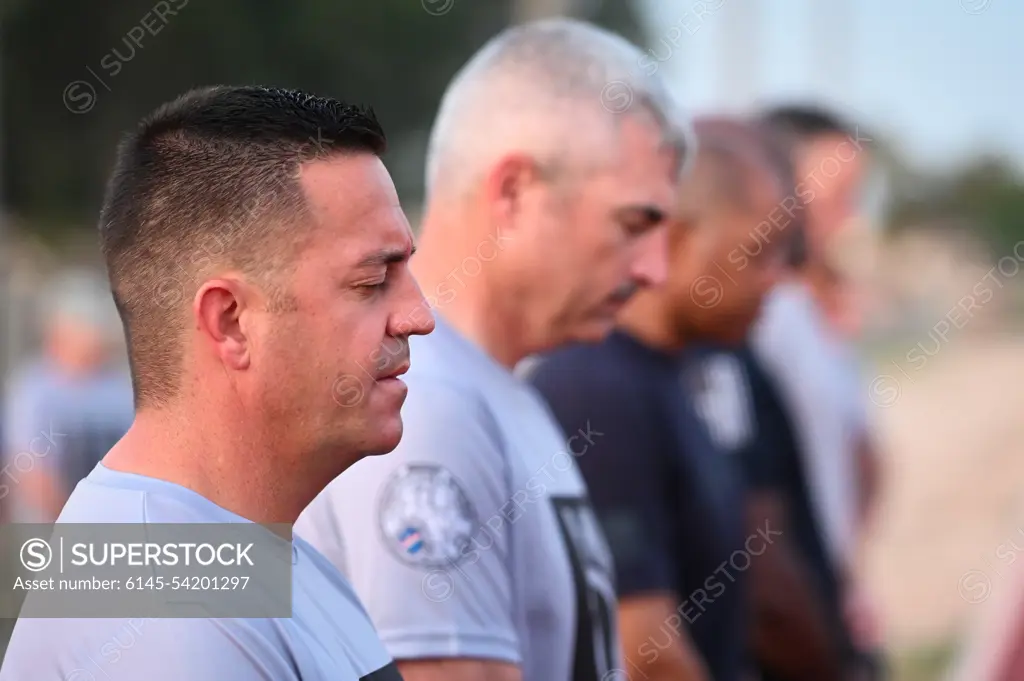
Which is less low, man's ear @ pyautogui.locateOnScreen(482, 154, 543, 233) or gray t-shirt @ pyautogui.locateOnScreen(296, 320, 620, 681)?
man's ear @ pyautogui.locateOnScreen(482, 154, 543, 233)

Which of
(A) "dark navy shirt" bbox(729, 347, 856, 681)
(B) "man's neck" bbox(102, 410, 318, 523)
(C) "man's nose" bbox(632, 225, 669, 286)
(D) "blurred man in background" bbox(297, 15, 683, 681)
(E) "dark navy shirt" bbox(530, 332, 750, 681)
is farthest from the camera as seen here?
(A) "dark navy shirt" bbox(729, 347, 856, 681)

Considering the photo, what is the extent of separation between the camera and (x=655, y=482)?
11.0 ft

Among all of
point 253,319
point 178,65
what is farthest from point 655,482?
point 178,65

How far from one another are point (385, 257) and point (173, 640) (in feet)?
1.80

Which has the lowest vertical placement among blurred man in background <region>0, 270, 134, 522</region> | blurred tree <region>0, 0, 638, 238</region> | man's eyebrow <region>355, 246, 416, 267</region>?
man's eyebrow <region>355, 246, 416, 267</region>

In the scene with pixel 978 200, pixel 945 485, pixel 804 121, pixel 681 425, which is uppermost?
pixel 978 200

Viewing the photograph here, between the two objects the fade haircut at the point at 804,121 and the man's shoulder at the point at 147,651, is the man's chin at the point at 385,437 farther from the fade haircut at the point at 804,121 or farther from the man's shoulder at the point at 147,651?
the fade haircut at the point at 804,121

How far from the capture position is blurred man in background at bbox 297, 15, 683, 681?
8.05 feet

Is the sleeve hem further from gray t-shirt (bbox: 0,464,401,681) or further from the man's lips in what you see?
the man's lips

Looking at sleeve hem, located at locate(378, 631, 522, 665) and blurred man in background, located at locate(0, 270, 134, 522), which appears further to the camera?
blurred man in background, located at locate(0, 270, 134, 522)

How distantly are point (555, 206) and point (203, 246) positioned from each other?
1152mm

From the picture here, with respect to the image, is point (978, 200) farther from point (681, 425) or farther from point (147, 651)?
point (147, 651)

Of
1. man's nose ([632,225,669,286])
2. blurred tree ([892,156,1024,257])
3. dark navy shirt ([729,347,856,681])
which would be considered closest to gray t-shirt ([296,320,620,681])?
man's nose ([632,225,669,286])

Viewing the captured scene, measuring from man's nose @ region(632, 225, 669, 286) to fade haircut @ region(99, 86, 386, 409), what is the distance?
45.0 inches
